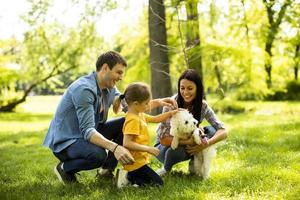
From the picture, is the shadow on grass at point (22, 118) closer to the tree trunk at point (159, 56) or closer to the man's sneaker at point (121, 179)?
the tree trunk at point (159, 56)

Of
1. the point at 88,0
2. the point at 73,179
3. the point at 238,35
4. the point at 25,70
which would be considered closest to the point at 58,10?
the point at 88,0

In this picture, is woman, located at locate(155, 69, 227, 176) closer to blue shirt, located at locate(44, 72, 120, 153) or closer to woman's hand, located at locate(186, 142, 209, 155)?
woman's hand, located at locate(186, 142, 209, 155)

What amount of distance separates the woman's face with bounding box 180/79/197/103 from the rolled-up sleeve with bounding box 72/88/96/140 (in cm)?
88

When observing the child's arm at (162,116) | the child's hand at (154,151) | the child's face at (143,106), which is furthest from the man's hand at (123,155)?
the child's arm at (162,116)

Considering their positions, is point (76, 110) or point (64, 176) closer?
point (76, 110)

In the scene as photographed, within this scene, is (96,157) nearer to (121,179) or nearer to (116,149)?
(121,179)

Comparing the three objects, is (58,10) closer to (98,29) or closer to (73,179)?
→ (98,29)

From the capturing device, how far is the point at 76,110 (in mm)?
4461

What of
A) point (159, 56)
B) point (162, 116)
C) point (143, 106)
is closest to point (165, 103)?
point (162, 116)

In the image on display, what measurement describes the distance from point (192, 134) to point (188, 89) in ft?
1.48

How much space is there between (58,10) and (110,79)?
1163 centimetres

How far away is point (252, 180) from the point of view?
466 centimetres

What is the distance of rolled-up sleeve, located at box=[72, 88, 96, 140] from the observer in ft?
14.0

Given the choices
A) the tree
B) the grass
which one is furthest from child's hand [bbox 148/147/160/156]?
the tree
